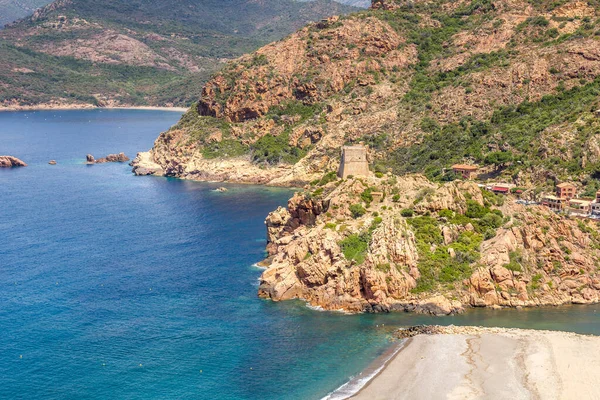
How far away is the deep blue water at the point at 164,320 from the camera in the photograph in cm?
5644

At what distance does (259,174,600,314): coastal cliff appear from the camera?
229 ft

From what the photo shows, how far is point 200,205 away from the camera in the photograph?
119 meters

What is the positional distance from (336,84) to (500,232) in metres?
85.8

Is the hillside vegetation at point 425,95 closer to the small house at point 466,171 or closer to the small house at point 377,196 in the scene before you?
the small house at point 466,171

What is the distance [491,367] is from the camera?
57.3 m

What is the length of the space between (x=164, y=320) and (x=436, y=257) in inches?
975

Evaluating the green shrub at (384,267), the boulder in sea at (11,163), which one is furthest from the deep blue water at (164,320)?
the boulder in sea at (11,163)

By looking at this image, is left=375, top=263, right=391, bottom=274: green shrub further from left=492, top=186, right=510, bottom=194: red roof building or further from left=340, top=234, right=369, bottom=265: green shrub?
left=492, top=186, right=510, bottom=194: red roof building

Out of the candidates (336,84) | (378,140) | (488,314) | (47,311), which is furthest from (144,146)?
(488,314)

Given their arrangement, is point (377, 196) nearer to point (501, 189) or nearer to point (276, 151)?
point (501, 189)

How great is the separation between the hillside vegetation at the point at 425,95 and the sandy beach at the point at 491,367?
142 feet

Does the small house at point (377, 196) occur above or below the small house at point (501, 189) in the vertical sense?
above

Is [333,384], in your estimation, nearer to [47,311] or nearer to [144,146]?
[47,311]

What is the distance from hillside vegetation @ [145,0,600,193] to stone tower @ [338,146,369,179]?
2666cm
